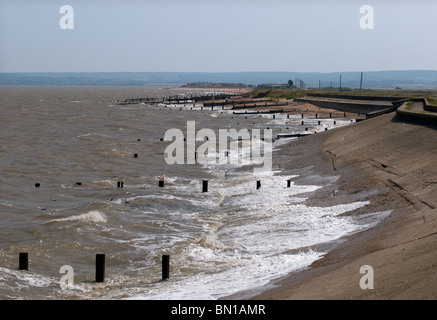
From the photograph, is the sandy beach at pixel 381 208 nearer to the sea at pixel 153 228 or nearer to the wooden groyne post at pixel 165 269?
the sea at pixel 153 228

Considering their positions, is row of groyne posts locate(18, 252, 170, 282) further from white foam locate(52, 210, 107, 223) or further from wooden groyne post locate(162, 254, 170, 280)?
white foam locate(52, 210, 107, 223)

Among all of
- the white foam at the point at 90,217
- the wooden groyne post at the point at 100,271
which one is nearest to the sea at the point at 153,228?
the white foam at the point at 90,217

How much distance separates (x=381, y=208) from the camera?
20.1 m

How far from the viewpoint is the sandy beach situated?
11.6 metres

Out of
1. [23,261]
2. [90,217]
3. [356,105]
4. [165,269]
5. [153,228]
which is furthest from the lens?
[356,105]

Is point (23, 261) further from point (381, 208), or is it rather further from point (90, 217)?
point (381, 208)

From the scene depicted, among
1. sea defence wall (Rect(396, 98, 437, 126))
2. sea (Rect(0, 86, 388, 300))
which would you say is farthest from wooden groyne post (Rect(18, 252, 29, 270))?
sea defence wall (Rect(396, 98, 437, 126))

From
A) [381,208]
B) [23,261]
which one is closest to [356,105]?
[381,208]

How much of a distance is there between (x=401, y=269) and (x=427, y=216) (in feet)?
16.9

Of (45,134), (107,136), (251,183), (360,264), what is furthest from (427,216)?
(45,134)

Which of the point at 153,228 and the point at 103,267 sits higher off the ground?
the point at 103,267

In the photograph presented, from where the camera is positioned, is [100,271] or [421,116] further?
[421,116]

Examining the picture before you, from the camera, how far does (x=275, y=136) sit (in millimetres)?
59188

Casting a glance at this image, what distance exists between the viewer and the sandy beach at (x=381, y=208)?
38.0 ft
